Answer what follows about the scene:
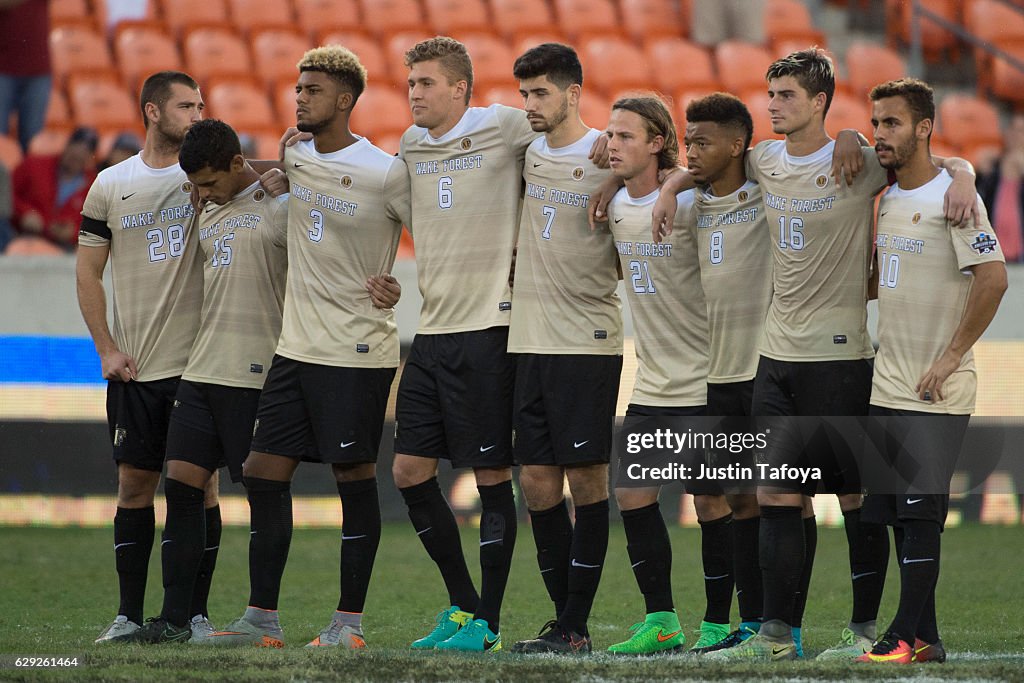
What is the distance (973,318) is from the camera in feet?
17.3

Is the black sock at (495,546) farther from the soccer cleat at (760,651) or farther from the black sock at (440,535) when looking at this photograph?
the soccer cleat at (760,651)

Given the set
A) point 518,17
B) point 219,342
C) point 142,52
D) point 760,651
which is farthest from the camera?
point 518,17

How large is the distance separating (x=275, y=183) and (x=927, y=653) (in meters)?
3.27

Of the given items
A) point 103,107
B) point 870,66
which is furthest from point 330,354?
point 870,66

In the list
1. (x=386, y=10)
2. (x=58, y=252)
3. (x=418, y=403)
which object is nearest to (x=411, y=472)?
(x=418, y=403)

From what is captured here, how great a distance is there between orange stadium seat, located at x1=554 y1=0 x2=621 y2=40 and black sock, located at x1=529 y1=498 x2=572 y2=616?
31.8 feet

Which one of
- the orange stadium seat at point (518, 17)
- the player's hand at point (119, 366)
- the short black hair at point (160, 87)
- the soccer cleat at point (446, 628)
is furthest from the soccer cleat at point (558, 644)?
the orange stadium seat at point (518, 17)

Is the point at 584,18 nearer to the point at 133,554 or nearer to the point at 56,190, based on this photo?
the point at 56,190

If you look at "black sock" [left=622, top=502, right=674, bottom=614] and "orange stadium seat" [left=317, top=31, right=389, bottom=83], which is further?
"orange stadium seat" [left=317, top=31, right=389, bottom=83]

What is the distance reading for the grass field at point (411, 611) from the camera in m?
4.90

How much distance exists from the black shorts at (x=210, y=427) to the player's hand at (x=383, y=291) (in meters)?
0.73

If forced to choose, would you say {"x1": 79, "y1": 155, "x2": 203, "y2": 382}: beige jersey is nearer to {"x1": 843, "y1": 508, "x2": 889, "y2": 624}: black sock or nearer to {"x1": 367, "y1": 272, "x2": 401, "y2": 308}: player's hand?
{"x1": 367, "y1": 272, "x2": 401, "y2": 308}: player's hand

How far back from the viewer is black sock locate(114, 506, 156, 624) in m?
6.03

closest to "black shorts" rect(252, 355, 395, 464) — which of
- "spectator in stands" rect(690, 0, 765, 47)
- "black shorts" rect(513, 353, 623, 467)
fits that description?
"black shorts" rect(513, 353, 623, 467)
